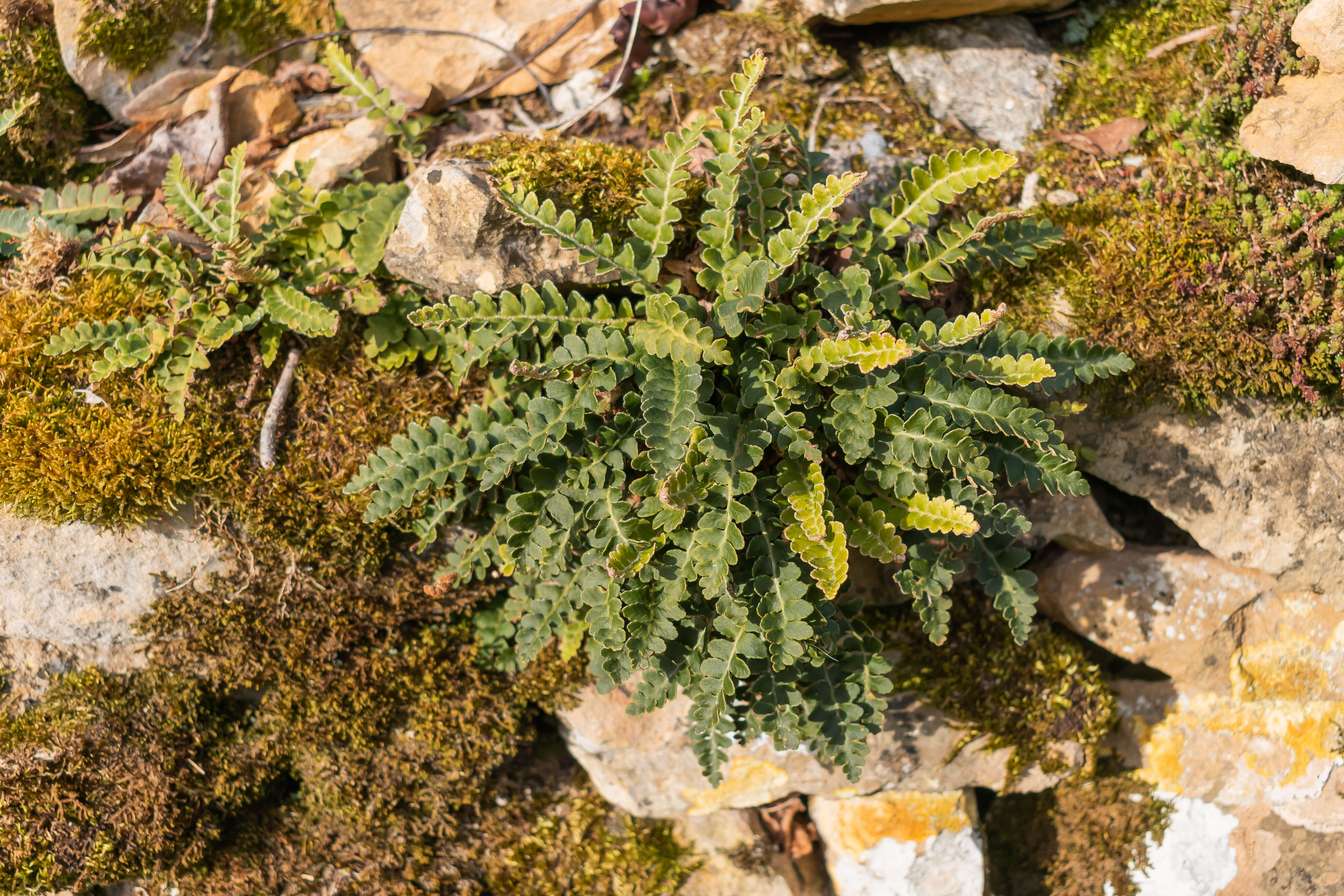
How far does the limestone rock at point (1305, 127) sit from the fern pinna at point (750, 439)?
97 cm

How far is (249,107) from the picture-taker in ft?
14.3

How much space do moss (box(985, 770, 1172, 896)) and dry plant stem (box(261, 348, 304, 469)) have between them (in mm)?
→ 4637

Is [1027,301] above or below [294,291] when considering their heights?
below

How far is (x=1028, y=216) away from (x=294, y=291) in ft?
11.3

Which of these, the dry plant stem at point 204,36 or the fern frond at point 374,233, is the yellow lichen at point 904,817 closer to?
the fern frond at point 374,233

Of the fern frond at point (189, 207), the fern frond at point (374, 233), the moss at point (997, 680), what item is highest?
the fern frond at point (189, 207)

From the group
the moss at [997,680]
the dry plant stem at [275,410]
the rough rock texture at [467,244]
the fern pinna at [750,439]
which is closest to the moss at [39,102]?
the dry plant stem at [275,410]

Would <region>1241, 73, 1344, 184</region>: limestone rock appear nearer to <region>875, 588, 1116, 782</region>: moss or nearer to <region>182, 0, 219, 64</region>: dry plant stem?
<region>875, 588, 1116, 782</region>: moss

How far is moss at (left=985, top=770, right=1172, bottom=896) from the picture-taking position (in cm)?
463

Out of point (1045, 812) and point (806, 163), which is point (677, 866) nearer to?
point (1045, 812)

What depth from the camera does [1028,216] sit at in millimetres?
3760

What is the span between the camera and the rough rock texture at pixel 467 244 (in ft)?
11.4

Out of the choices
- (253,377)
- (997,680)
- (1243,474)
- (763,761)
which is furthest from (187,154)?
(1243,474)

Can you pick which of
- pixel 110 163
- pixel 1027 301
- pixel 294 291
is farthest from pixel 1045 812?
pixel 110 163
